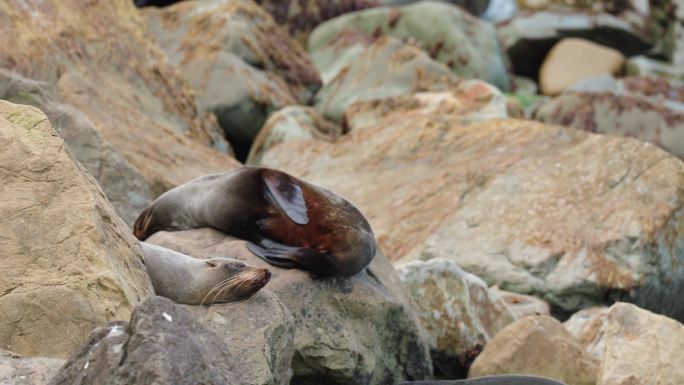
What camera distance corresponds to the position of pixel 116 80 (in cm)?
1073

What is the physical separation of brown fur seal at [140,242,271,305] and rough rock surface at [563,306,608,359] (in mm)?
2879

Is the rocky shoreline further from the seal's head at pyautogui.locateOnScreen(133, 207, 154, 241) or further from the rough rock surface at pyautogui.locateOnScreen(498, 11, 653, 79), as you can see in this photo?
the rough rock surface at pyautogui.locateOnScreen(498, 11, 653, 79)

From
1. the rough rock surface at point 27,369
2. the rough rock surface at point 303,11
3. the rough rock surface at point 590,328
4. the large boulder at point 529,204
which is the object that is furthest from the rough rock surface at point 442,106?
the rough rock surface at point 27,369

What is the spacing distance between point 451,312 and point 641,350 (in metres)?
1.41

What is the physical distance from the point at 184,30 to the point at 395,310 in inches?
368

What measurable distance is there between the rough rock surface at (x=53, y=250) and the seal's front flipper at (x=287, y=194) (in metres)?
1.70

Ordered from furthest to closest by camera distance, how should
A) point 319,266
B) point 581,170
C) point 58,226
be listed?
point 581,170, point 319,266, point 58,226

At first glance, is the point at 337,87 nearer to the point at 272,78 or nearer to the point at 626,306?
the point at 272,78

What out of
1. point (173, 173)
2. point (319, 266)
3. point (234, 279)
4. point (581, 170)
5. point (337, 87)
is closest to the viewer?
point (234, 279)

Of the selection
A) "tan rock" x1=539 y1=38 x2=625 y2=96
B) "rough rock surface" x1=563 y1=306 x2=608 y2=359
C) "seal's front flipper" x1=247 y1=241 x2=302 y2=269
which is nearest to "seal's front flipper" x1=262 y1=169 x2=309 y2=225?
"seal's front flipper" x1=247 y1=241 x2=302 y2=269

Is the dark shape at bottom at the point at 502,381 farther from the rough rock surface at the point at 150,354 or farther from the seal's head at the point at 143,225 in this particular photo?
the rough rock surface at the point at 150,354

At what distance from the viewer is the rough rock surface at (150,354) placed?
10.9ft

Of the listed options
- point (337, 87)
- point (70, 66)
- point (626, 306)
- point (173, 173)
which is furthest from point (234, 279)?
point (337, 87)

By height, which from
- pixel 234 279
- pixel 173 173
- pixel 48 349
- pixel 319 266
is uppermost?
pixel 48 349
